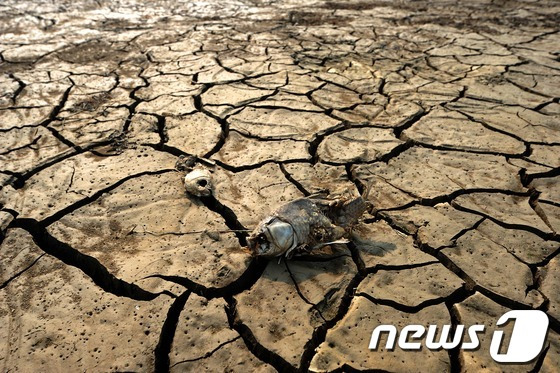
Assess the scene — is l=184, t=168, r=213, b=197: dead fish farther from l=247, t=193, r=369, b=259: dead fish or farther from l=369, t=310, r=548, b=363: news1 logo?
l=369, t=310, r=548, b=363: news1 logo

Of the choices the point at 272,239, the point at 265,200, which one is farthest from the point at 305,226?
the point at 265,200

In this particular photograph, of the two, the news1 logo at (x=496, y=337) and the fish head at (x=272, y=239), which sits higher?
the fish head at (x=272, y=239)

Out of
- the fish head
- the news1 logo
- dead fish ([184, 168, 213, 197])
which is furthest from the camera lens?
dead fish ([184, 168, 213, 197])

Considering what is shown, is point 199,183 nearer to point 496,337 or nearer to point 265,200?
point 265,200

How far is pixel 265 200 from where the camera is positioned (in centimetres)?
245

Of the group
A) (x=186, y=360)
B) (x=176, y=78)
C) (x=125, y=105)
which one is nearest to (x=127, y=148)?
(x=125, y=105)

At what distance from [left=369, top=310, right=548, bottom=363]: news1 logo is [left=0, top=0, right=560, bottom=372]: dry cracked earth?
32 millimetres

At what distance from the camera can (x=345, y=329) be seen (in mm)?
1735

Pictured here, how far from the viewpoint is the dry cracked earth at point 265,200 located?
5.62ft

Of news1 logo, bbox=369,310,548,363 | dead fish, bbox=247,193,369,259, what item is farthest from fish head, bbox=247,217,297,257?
news1 logo, bbox=369,310,548,363

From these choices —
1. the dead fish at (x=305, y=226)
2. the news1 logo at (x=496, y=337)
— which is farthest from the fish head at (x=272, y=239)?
the news1 logo at (x=496, y=337)

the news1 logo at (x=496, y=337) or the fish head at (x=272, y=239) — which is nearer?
the news1 logo at (x=496, y=337)

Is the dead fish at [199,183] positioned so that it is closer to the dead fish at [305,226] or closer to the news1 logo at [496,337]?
the dead fish at [305,226]

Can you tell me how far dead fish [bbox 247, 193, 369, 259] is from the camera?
77.9 inches
